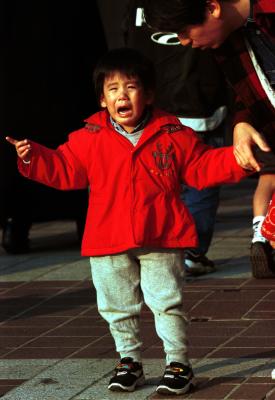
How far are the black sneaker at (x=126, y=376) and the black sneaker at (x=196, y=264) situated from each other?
2748 mm

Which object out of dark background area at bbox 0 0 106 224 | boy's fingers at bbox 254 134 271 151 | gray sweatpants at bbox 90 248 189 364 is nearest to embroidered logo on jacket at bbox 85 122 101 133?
gray sweatpants at bbox 90 248 189 364

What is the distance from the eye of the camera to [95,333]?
6.57m

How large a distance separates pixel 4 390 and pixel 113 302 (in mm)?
564

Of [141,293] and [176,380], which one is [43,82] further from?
[176,380]

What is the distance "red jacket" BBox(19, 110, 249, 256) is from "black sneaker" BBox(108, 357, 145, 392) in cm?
46

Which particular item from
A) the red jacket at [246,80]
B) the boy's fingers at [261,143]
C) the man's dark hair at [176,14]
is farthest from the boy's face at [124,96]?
the boy's fingers at [261,143]

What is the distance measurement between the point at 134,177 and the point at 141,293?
1.62 feet

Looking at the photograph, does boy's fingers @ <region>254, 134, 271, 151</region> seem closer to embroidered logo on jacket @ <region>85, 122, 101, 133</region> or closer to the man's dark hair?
the man's dark hair

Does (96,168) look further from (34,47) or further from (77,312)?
(34,47)

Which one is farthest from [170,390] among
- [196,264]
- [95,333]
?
[196,264]

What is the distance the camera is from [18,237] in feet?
31.6

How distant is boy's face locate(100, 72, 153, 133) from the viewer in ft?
17.8

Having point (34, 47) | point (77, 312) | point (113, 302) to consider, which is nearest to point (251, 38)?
point (113, 302)

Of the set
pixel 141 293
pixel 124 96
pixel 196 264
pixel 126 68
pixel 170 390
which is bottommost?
pixel 170 390
